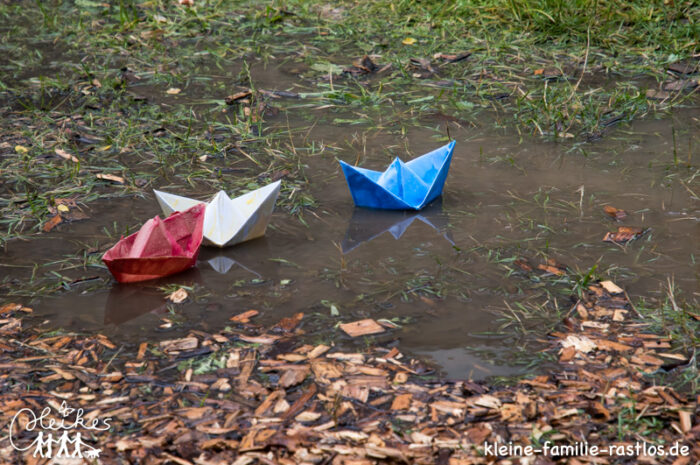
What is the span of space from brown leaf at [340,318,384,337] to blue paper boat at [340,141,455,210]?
111 centimetres

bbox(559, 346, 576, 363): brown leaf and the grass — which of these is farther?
the grass

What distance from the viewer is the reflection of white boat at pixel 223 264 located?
3.53 metres

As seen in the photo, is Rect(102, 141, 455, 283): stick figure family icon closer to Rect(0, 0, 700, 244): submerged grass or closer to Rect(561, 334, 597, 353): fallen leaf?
Rect(0, 0, 700, 244): submerged grass

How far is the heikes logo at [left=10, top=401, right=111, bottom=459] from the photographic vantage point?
235 cm

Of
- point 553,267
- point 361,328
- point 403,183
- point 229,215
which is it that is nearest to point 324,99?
point 403,183

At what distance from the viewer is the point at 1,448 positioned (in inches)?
92.8

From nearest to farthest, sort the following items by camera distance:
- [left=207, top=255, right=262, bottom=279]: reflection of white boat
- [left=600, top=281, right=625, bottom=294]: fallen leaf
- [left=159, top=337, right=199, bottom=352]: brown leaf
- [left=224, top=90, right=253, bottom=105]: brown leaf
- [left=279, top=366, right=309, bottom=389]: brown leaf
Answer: [left=279, top=366, right=309, bottom=389]: brown leaf, [left=159, top=337, right=199, bottom=352]: brown leaf, [left=600, top=281, right=625, bottom=294]: fallen leaf, [left=207, top=255, right=262, bottom=279]: reflection of white boat, [left=224, top=90, right=253, bottom=105]: brown leaf

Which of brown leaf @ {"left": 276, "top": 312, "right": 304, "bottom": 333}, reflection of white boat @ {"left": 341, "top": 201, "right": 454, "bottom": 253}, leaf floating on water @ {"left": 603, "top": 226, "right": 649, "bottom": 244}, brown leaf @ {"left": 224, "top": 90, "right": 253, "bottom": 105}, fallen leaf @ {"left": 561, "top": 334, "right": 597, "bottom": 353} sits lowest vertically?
brown leaf @ {"left": 224, "top": 90, "right": 253, "bottom": 105}

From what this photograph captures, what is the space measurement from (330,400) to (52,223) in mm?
2135

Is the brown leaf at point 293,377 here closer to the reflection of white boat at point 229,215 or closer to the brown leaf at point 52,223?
the reflection of white boat at point 229,215

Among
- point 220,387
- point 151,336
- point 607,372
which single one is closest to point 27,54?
point 151,336

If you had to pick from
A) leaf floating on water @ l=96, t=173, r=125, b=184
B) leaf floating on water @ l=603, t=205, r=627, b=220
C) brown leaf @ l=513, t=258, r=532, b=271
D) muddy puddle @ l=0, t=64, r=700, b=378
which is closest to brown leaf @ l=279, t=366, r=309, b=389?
muddy puddle @ l=0, t=64, r=700, b=378

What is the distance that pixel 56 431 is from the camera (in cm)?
243

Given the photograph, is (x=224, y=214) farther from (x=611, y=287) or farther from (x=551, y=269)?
(x=611, y=287)
